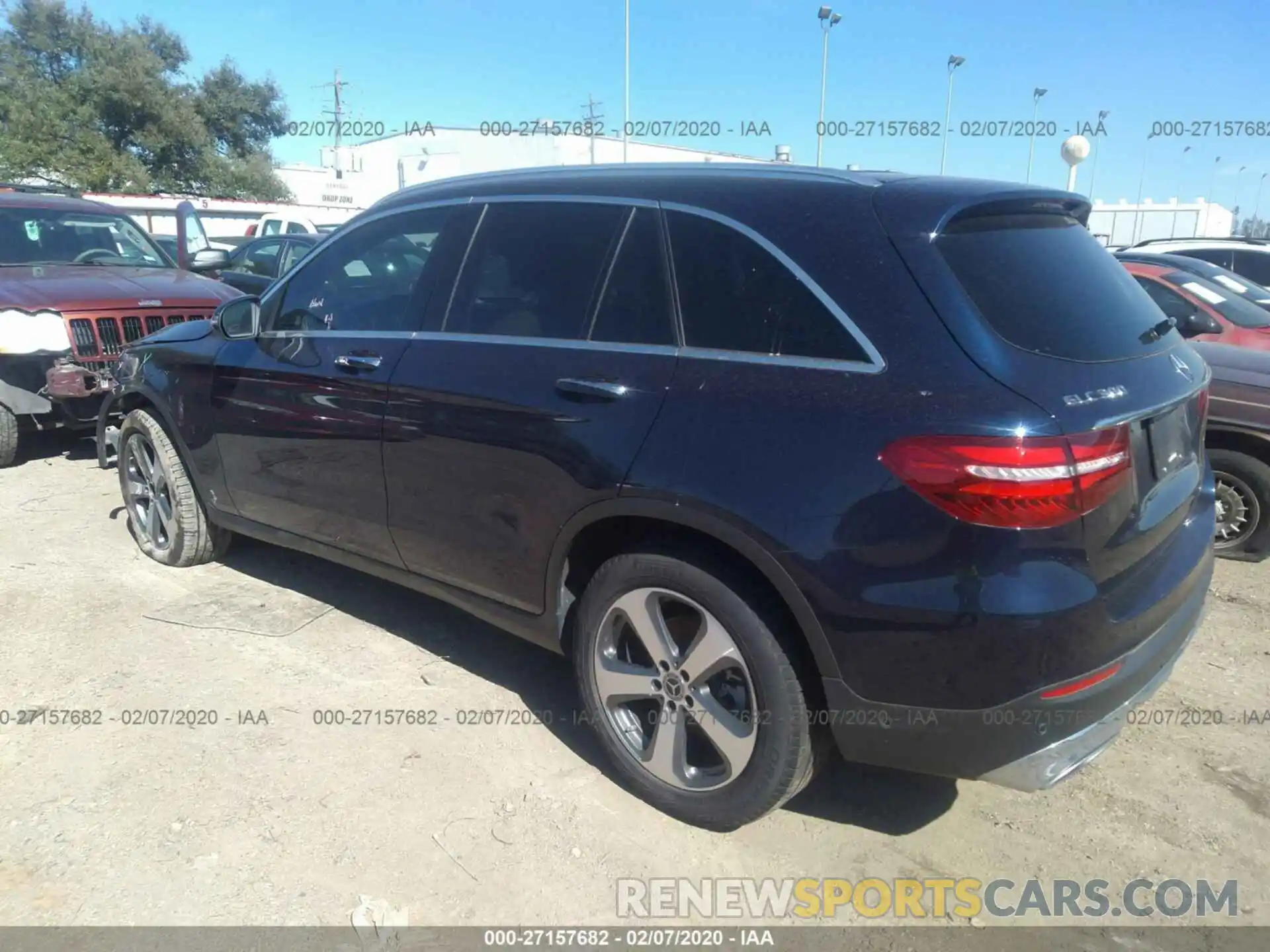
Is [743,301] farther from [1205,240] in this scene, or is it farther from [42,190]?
[1205,240]

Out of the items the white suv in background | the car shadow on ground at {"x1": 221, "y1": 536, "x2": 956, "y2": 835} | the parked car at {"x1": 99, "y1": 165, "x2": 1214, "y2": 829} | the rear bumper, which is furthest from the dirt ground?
the white suv in background

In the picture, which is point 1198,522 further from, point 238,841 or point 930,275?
point 238,841

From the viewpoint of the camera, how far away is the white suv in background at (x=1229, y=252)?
1133 centimetres

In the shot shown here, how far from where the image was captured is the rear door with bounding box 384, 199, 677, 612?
2691 millimetres

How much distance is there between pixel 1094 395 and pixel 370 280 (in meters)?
2.69

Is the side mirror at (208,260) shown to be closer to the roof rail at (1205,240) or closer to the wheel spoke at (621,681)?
the wheel spoke at (621,681)

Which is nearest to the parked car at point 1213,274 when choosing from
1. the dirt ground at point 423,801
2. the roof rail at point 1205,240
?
the roof rail at point 1205,240

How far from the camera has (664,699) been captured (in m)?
2.74

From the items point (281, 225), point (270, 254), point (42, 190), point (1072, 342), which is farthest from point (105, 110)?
point (1072, 342)

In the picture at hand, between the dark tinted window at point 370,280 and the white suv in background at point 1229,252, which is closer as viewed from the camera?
the dark tinted window at point 370,280

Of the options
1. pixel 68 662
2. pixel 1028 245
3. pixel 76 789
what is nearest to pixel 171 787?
pixel 76 789

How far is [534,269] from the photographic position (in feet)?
10.0

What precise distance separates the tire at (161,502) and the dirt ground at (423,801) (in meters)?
0.64

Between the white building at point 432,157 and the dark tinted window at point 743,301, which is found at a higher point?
the white building at point 432,157
